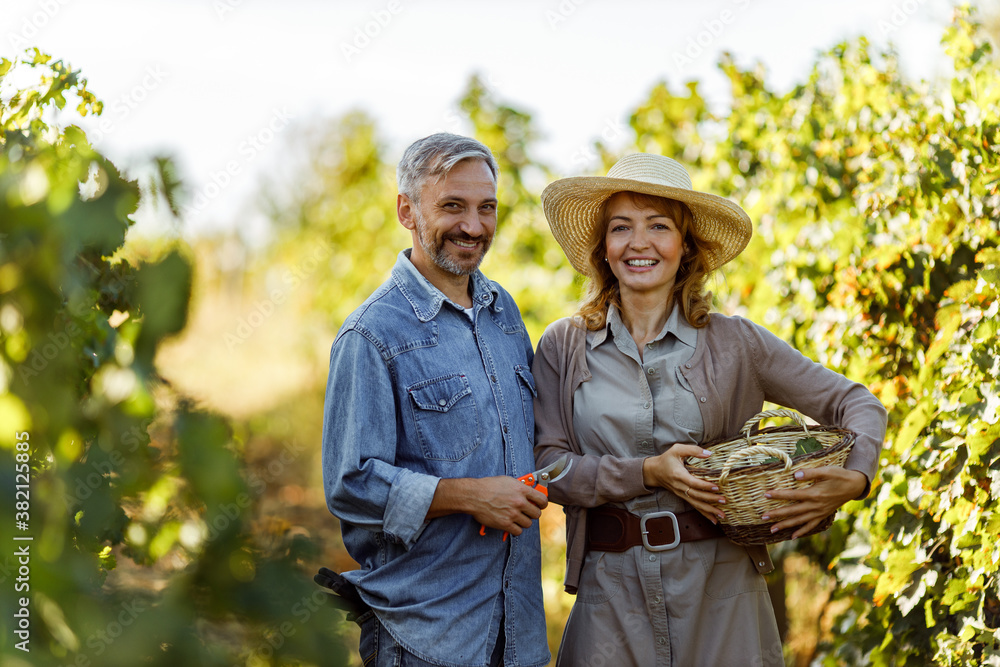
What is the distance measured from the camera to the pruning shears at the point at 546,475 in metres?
2.09

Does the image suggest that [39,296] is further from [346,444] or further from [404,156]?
[404,156]

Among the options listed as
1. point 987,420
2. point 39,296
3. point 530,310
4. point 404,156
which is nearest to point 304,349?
point 530,310

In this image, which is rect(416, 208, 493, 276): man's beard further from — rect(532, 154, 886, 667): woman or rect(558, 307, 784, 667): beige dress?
rect(558, 307, 784, 667): beige dress

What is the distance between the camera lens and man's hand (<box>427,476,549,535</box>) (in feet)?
6.55

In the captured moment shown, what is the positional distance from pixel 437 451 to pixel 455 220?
26.1 inches

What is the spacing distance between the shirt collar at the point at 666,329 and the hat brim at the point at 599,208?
23cm

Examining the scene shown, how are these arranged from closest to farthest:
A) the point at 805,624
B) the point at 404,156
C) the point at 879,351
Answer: the point at 404,156, the point at 879,351, the point at 805,624

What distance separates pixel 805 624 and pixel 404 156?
329 cm

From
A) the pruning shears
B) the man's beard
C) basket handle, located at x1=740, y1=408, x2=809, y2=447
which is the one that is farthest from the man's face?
basket handle, located at x1=740, y1=408, x2=809, y2=447

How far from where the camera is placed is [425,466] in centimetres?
211

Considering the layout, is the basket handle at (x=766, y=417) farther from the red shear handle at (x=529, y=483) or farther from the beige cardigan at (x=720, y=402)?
the red shear handle at (x=529, y=483)

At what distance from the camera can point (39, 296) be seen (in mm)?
677

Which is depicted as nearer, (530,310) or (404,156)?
(404,156)

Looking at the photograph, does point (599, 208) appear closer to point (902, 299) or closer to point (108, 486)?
point (902, 299)
